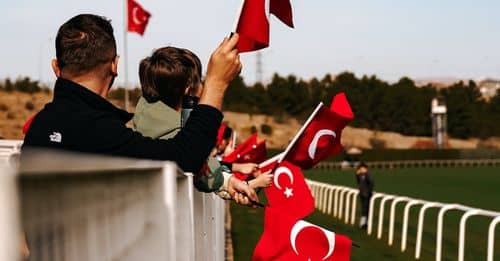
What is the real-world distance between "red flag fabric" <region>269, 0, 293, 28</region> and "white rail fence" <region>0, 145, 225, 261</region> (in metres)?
2.38

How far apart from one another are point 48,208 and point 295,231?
473 cm

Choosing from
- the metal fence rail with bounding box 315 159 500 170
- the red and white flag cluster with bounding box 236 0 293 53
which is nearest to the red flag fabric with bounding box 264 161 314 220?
the red and white flag cluster with bounding box 236 0 293 53

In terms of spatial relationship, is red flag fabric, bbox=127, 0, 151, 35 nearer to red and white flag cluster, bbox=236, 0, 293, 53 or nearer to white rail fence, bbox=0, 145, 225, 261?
red and white flag cluster, bbox=236, 0, 293, 53

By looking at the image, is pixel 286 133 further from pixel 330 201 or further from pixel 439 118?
pixel 330 201

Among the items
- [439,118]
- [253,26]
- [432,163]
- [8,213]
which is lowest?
[432,163]

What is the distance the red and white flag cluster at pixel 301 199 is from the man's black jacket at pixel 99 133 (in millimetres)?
2758

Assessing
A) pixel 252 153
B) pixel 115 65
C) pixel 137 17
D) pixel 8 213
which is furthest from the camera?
pixel 137 17

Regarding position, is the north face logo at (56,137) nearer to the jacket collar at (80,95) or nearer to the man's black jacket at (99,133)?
the man's black jacket at (99,133)

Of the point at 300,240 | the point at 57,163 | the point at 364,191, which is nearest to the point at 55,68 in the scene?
the point at 57,163

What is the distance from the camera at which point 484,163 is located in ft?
296

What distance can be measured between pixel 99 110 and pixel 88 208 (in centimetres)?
128

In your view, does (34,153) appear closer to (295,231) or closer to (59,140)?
(59,140)

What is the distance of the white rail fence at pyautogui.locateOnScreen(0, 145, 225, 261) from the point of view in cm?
86

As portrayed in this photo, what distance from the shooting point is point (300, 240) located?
5695 mm
